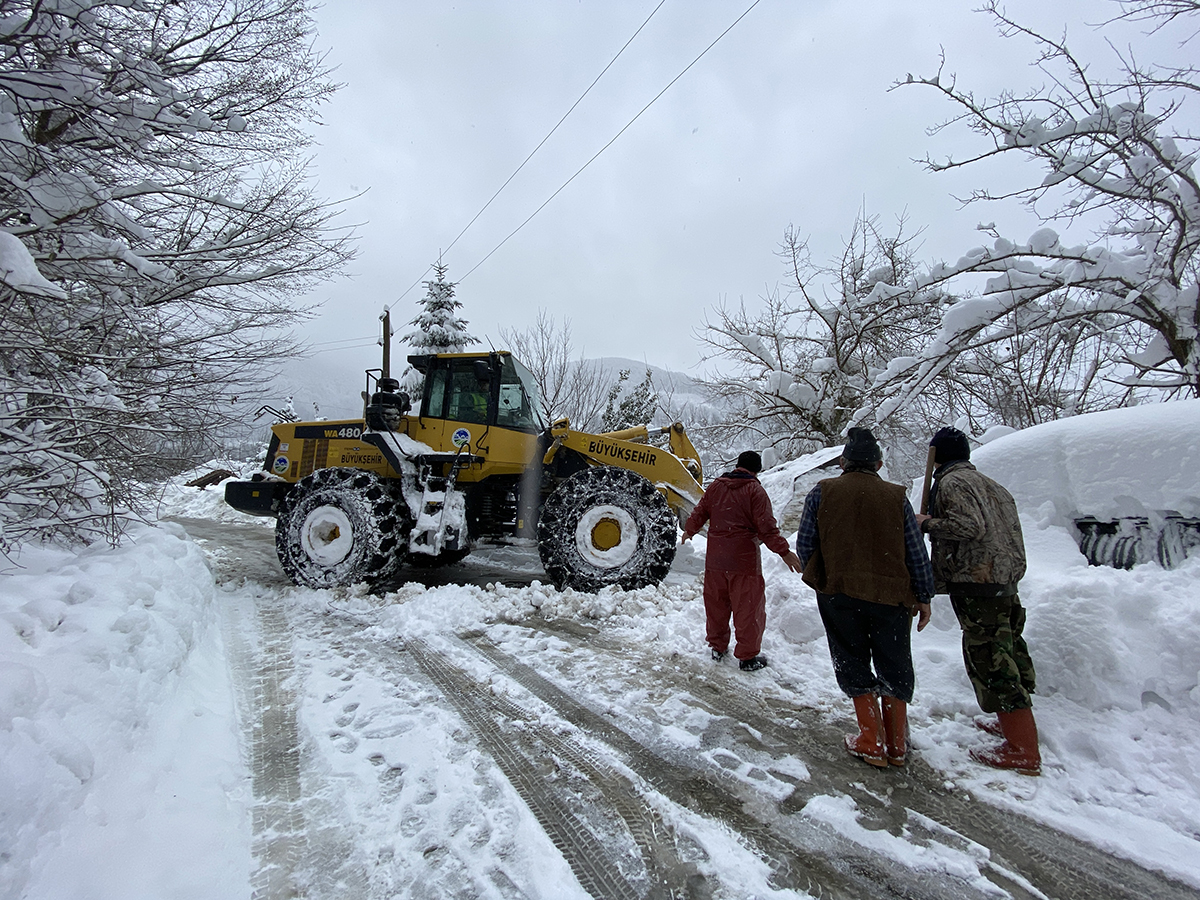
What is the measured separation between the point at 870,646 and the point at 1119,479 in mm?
2082

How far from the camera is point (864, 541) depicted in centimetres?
296

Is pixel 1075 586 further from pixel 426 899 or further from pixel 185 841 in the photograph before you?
pixel 185 841

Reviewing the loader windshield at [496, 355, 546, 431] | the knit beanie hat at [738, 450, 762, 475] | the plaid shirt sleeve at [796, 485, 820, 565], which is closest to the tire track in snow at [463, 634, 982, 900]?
the plaid shirt sleeve at [796, 485, 820, 565]

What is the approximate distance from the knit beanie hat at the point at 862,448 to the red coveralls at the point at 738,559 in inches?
43.4

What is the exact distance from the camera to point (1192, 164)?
581 centimetres

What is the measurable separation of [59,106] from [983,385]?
10.2m

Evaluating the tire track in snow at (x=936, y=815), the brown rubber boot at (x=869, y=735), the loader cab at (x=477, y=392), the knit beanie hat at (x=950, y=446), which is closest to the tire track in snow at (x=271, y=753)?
the tire track in snow at (x=936, y=815)

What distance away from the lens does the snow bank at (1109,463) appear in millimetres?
3400

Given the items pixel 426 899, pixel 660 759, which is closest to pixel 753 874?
pixel 660 759

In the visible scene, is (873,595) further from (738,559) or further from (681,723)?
(738,559)

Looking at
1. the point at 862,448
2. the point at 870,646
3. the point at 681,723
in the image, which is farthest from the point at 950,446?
the point at 681,723

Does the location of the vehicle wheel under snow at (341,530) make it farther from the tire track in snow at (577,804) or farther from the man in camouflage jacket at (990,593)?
the man in camouflage jacket at (990,593)

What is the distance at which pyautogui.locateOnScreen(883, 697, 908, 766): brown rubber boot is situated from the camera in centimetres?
287

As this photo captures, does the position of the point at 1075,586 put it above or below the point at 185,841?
above
